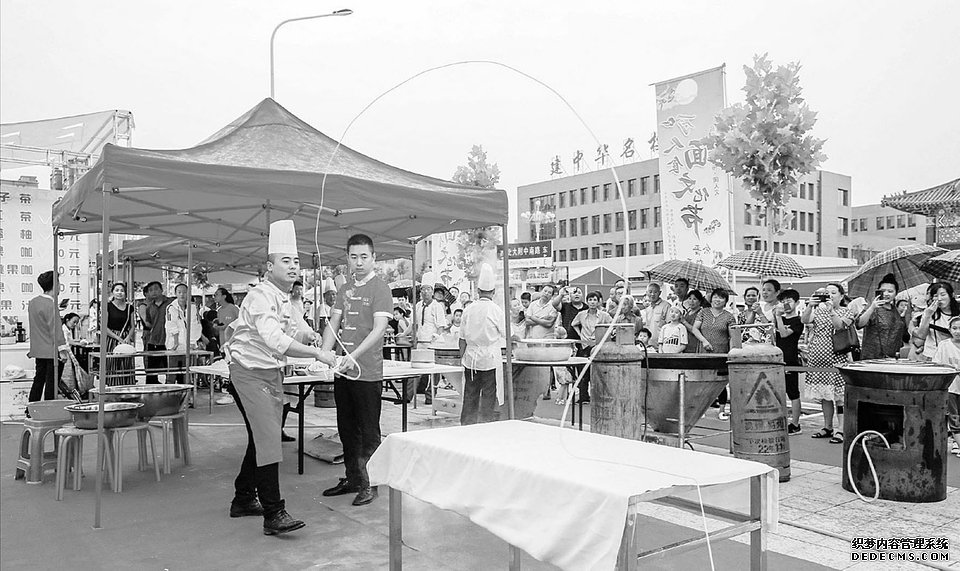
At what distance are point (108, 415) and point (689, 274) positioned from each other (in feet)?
22.5

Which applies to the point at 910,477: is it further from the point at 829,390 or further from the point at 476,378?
the point at 476,378

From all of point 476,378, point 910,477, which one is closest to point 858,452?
point 910,477

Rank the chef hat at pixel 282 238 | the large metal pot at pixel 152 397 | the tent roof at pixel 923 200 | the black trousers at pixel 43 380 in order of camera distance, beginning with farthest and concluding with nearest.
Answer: the tent roof at pixel 923 200
the black trousers at pixel 43 380
the large metal pot at pixel 152 397
the chef hat at pixel 282 238

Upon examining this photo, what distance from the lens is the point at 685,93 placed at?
12008mm

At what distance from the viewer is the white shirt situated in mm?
6930

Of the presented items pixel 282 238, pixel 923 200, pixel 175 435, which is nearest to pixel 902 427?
pixel 282 238

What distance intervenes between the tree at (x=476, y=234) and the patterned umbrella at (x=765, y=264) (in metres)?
3.80

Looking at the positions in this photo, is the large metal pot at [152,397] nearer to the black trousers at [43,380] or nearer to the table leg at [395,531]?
the black trousers at [43,380]

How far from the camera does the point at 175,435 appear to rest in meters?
6.50

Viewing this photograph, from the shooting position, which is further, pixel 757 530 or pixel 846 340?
pixel 846 340

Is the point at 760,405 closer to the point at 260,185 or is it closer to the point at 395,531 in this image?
the point at 395,531

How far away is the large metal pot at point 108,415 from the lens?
510 cm

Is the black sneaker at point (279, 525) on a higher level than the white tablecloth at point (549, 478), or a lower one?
lower

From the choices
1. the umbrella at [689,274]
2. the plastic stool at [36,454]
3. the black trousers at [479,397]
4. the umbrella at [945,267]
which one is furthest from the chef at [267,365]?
the umbrella at [945,267]
